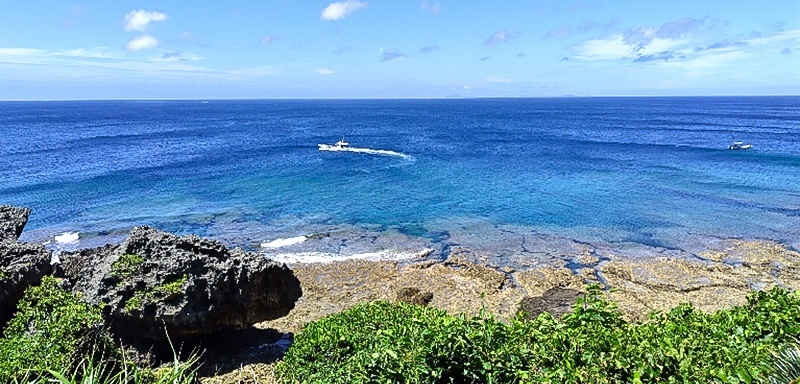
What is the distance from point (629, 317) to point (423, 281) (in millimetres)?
10357

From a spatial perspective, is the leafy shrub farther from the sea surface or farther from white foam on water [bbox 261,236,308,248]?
white foam on water [bbox 261,236,308,248]

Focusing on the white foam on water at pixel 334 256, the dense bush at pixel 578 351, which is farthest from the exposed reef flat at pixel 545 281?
the dense bush at pixel 578 351

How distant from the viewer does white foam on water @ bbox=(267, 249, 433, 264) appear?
103ft

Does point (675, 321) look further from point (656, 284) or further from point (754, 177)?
point (754, 177)

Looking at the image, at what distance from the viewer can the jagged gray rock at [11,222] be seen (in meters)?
18.8

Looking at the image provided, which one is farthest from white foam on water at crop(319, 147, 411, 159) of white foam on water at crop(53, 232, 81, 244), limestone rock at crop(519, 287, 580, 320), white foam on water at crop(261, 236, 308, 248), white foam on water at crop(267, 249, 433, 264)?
limestone rock at crop(519, 287, 580, 320)

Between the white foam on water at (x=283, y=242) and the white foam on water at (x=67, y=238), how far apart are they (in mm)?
12981

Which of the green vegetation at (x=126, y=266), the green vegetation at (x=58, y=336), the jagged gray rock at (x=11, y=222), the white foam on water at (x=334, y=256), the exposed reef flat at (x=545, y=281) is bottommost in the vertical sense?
the exposed reef flat at (x=545, y=281)

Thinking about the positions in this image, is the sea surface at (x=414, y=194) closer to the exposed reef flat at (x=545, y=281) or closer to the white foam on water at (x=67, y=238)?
the white foam on water at (x=67, y=238)

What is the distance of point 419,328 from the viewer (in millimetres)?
11953

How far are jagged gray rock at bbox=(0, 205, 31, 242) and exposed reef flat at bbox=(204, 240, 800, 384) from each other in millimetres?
10157

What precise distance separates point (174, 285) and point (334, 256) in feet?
51.6

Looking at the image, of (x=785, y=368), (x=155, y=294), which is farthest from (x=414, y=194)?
(x=785, y=368)

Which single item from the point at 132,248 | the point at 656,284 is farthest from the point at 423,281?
the point at 132,248
